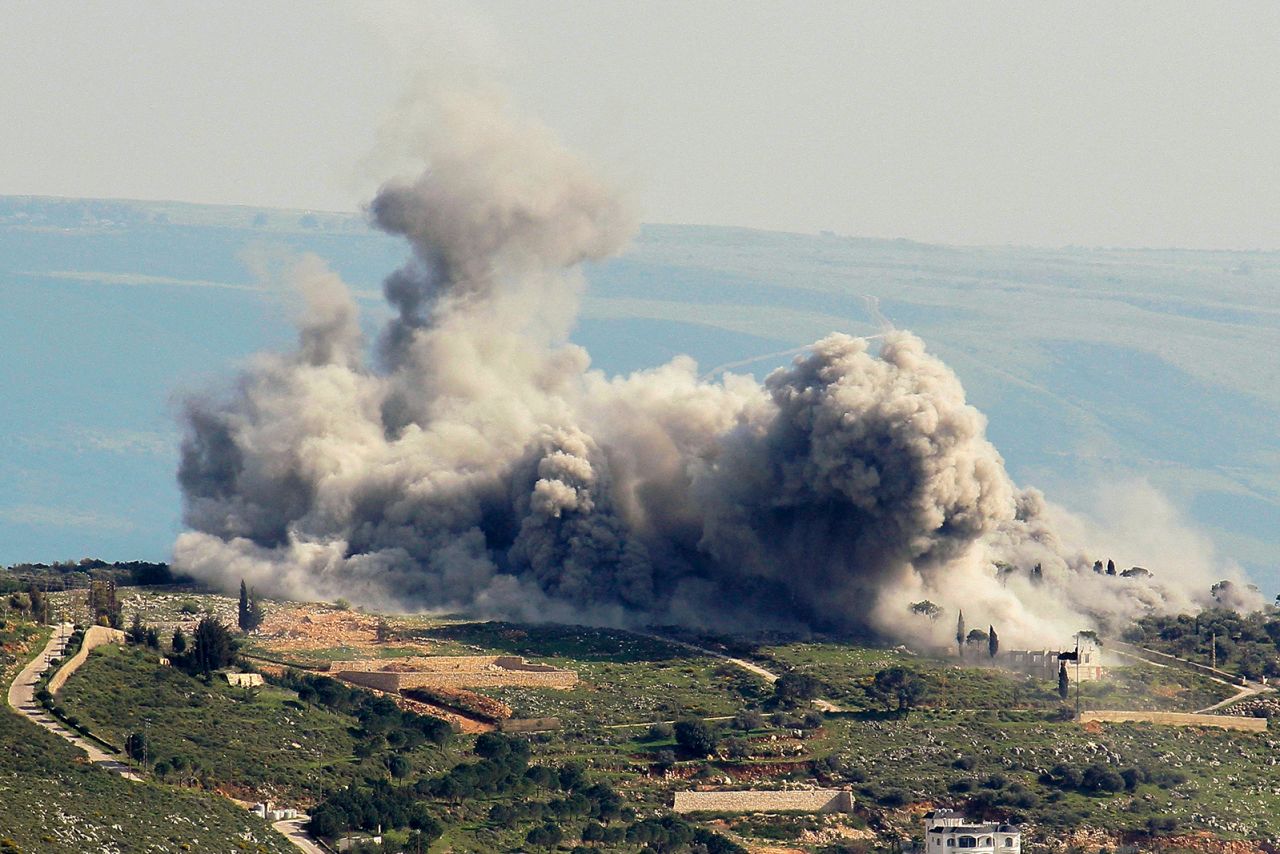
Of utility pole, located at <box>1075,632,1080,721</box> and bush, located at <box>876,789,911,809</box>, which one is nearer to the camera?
bush, located at <box>876,789,911,809</box>

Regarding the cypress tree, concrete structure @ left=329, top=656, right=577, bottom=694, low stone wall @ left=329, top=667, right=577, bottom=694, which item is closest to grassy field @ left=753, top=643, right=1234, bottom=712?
low stone wall @ left=329, top=667, right=577, bottom=694

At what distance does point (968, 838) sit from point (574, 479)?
3675 cm

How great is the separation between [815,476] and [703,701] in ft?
49.5

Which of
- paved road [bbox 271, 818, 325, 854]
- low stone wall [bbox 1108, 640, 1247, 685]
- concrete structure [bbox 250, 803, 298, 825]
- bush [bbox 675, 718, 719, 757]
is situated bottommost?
paved road [bbox 271, 818, 325, 854]

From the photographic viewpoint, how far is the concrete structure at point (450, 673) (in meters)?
94.9

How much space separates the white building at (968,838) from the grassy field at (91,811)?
750 inches

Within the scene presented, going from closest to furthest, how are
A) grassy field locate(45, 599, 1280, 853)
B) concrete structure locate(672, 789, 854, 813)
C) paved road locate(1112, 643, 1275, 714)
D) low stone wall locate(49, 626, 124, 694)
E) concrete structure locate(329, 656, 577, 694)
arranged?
1. grassy field locate(45, 599, 1280, 853)
2. low stone wall locate(49, 626, 124, 694)
3. concrete structure locate(672, 789, 854, 813)
4. concrete structure locate(329, 656, 577, 694)
5. paved road locate(1112, 643, 1275, 714)

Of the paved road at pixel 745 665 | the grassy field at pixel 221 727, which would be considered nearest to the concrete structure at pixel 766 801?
the grassy field at pixel 221 727

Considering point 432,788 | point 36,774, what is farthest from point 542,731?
point 36,774

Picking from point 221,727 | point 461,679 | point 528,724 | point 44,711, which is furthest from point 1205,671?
point 44,711

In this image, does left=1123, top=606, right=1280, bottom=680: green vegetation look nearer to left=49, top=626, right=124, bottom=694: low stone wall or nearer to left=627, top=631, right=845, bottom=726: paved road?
left=627, top=631, right=845, bottom=726: paved road

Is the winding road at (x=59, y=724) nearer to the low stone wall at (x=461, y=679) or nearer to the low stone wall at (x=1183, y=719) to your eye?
the low stone wall at (x=461, y=679)

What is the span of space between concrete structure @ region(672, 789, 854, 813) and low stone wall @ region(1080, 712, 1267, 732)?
46.3 ft

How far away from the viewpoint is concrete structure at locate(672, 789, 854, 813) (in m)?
83.8
